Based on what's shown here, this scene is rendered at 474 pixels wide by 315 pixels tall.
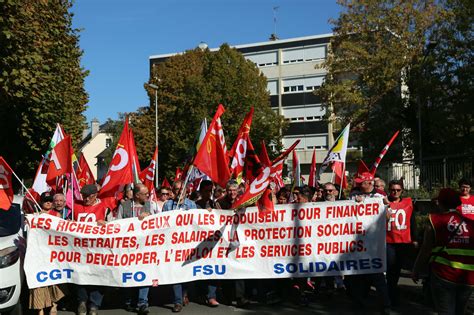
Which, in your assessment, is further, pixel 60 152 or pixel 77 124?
pixel 77 124

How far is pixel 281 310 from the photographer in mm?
7824

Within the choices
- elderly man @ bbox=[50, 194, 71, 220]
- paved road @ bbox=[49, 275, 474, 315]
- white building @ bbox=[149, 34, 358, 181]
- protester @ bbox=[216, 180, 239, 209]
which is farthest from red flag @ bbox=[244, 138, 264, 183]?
white building @ bbox=[149, 34, 358, 181]

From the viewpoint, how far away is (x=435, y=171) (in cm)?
1467

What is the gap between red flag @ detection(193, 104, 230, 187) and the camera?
26.9 ft

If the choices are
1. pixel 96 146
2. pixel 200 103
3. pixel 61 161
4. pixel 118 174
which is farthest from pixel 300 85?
pixel 61 161

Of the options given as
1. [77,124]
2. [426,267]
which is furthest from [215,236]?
[77,124]

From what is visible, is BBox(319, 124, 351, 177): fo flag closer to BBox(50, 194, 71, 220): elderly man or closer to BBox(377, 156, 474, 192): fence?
A: BBox(377, 156, 474, 192): fence

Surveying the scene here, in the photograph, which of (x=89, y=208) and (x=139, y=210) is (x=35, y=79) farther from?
(x=139, y=210)

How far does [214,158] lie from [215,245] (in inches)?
53.0

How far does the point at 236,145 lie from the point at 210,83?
1189 inches

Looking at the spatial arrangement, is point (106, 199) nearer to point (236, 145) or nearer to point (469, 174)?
point (236, 145)

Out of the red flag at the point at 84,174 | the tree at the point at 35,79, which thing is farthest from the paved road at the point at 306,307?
the tree at the point at 35,79

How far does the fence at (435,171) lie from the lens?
530 inches

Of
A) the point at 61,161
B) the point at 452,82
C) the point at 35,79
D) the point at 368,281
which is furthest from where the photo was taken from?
the point at 452,82
